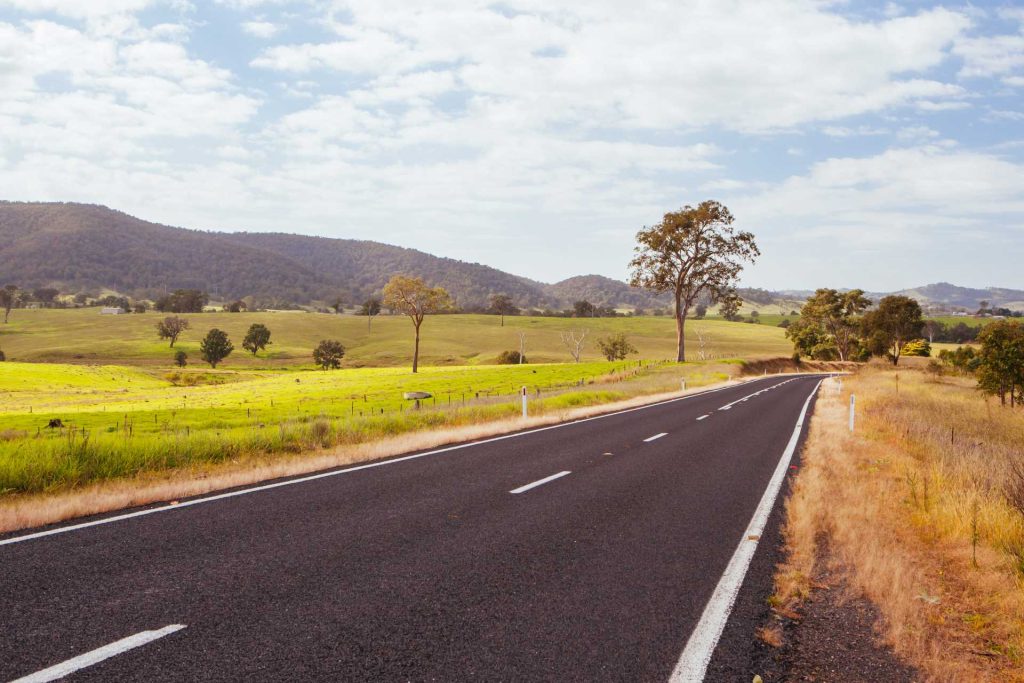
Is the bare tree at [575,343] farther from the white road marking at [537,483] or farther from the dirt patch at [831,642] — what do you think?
the dirt patch at [831,642]

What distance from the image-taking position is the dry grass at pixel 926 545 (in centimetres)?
464

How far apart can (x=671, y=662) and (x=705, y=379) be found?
44.9m

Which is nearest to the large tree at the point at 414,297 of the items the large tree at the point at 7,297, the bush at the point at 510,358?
the bush at the point at 510,358

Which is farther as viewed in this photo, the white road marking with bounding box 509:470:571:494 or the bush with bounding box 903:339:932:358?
the bush with bounding box 903:339:932:358

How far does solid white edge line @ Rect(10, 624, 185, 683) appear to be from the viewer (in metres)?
3.74

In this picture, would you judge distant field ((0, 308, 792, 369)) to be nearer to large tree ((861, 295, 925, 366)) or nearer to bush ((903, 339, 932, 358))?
bush ((903, 339, 932, 358))

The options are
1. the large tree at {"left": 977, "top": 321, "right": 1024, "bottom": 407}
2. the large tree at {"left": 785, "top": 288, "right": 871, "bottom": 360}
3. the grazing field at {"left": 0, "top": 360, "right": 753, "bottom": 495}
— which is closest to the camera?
the grazing field at {"left": 0, "top": 360, "right": 753, "bottom": 495}

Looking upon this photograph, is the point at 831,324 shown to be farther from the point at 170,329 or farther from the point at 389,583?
the point at 170,329

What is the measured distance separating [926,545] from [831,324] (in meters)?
91.2

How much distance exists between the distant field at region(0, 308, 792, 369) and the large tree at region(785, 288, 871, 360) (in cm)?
876

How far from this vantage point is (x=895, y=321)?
72438mm

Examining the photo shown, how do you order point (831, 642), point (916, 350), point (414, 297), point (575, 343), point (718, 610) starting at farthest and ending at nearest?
point (575, 343), point (916, 350), point (414, 297), point (718, 610), point (831, 642)

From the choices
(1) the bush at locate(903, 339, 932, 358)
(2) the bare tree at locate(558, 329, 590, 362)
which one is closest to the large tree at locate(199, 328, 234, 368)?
(2) the bare tree at locate(558, 329, 590, 362)

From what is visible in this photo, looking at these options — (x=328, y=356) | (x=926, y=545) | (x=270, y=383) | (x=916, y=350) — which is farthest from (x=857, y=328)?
(x=926, y=545)
